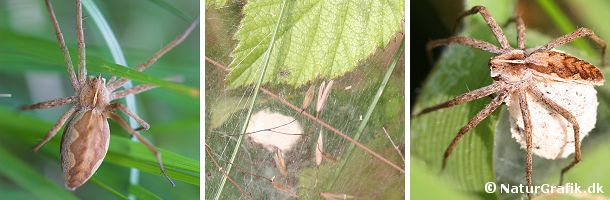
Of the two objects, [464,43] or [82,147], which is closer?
[82,147]

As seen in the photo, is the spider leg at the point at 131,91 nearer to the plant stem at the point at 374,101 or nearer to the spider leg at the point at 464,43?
the plant stem at the point at 374,101

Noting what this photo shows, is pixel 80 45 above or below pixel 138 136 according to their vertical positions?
above

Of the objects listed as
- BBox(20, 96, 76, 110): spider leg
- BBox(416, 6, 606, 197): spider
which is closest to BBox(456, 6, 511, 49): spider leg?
BBox(416, 6, 606, 197): spider

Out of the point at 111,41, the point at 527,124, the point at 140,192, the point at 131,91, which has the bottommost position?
the point at 140,192

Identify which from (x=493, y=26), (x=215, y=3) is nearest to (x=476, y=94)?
(x=493, y=26)

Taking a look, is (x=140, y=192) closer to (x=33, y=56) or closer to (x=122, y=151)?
(x=122, y=151)

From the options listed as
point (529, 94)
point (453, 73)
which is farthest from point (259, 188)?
point (529, 94)

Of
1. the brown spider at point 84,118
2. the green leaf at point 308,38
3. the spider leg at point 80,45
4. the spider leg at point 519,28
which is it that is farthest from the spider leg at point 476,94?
the spider leg at point 80,45
